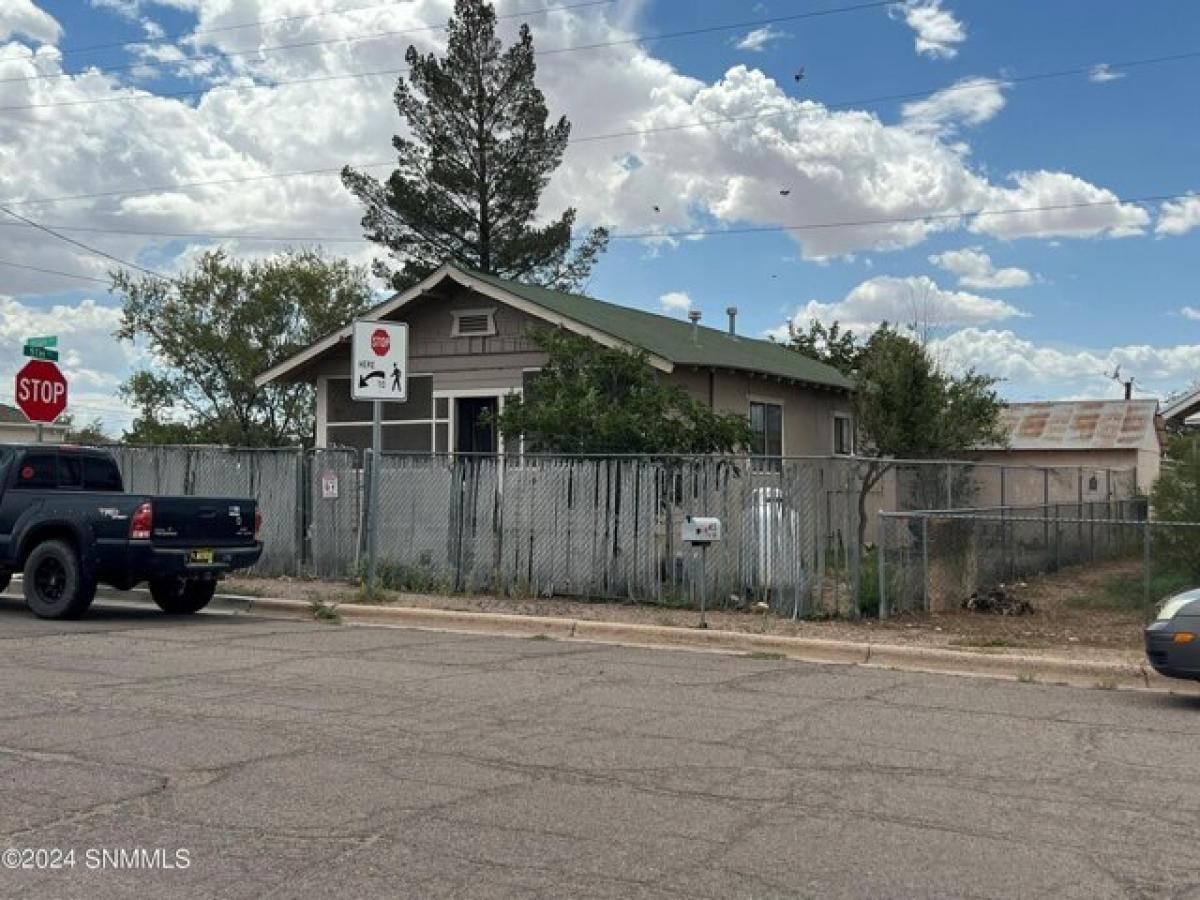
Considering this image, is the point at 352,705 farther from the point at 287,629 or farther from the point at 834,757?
the point at 287,629

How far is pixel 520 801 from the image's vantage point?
Result: 571cm

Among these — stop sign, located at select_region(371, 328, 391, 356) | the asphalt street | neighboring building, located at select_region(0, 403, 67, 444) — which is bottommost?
the asphalt street

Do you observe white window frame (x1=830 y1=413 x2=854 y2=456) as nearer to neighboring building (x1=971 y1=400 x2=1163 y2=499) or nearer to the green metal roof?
the green metal roof

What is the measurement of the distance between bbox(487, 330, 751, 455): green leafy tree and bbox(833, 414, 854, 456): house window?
8701mm

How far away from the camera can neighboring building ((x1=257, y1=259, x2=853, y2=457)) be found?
19516mm

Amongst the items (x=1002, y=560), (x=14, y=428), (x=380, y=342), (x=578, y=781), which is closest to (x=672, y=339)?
(x=1002, y=560)

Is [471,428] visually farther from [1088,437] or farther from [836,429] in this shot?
[1088,437]

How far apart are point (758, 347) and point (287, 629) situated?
16.3m

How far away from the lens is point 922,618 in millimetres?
13070

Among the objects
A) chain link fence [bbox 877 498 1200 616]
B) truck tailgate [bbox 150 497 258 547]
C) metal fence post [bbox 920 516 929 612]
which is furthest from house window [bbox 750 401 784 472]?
truck tailgate [bbox 150 497 258 547]

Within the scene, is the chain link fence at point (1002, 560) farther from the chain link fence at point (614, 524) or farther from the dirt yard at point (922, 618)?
the dirt yard at point (922, 618)

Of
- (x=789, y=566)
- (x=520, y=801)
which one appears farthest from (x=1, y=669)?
(x=789, y=566)

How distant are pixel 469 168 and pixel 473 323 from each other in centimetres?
1716

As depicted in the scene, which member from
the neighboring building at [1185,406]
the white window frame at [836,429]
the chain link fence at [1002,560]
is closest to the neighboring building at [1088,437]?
the neighboring building at [1185,406]
